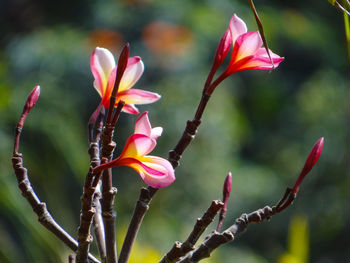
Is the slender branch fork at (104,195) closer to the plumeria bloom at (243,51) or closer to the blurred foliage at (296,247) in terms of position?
the plumeria bloom at (243,51)

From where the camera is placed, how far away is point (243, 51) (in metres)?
0.45

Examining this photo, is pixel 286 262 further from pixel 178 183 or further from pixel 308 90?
pixel 308 90

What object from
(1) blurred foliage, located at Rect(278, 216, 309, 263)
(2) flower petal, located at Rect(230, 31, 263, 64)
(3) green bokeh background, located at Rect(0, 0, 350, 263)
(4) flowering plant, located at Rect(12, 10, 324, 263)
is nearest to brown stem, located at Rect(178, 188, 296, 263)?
(4) flowering plant, located at Rect(12, 10, 324, 263)

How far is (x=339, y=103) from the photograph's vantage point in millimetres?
3371

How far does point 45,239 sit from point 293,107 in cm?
317

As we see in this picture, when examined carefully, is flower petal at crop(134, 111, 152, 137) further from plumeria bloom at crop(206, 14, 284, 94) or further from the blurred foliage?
the blurred foliage

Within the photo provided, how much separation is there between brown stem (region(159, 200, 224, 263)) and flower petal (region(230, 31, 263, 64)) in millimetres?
111

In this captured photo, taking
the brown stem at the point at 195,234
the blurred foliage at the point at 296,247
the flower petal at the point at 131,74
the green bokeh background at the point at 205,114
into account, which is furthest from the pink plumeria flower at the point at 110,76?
the green bokeh background at the point at 205,114

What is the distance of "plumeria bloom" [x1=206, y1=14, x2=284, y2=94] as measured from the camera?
0.45 metres

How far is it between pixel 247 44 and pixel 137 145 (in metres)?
0.11

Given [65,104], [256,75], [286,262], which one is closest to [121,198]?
[65,104]

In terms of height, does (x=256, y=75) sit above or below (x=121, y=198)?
above

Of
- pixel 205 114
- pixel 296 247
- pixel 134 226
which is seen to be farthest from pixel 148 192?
pixel 205 114

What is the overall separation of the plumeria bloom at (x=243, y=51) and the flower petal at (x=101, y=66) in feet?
0.25
